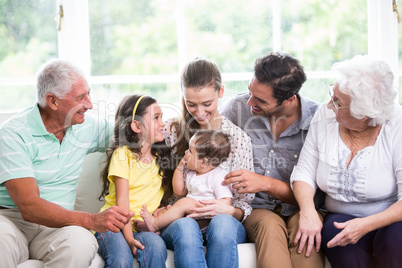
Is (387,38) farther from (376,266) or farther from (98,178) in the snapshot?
(98,178)

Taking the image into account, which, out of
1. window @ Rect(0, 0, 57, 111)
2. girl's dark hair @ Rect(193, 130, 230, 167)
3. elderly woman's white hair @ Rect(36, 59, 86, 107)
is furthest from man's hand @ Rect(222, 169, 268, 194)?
window @ Rect(0, 0, 57, 111)

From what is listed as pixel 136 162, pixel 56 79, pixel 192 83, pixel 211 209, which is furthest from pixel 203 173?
pixel 56 79

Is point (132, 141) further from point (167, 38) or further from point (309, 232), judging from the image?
point (167, 38)

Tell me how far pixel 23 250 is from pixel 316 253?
1313 millimetres

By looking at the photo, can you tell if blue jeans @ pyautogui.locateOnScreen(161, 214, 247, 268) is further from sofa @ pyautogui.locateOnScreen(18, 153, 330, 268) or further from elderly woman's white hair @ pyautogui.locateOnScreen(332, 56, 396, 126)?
elderly woman's white hair @ pyautogui.locateOnScreen(332, 56, 396, 126)

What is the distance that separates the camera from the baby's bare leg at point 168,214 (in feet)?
7.09

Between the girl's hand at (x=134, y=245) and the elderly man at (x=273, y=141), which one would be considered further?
the elderly man at (x=273, y=141)

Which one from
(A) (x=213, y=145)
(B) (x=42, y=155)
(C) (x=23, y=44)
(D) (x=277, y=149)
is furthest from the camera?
(C) (x=23, y=44)

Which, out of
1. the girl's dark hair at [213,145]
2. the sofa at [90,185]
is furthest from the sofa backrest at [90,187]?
the girl's dark hair at [213,145]

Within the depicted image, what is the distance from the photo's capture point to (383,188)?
6.62 feet

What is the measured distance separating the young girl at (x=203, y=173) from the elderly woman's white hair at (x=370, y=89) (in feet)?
2.16

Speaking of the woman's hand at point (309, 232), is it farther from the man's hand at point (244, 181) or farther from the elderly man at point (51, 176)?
the elderly man at point (51, 176)

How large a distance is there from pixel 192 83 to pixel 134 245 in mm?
821

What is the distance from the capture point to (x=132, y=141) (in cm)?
234
